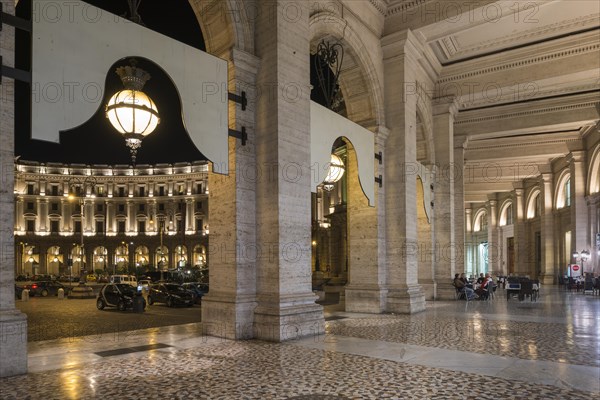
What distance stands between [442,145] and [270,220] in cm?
1358

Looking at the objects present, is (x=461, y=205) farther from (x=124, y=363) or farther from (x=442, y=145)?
(x=124, y=363)

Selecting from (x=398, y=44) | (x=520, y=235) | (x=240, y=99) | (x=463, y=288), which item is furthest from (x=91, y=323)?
(x=520, y=235)

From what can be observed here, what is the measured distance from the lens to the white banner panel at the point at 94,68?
7.34 m

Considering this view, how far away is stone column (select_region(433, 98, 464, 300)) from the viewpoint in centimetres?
2175

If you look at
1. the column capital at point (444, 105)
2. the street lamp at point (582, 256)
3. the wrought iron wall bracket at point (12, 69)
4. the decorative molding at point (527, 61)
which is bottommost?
the street lamp at point (582, 256)

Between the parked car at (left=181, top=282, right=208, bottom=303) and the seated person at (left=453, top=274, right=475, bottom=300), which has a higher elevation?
the seated person at (left=453, top=274, right=475, bottom=300)

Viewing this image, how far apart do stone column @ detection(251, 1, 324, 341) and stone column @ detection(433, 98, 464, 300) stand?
1192cm

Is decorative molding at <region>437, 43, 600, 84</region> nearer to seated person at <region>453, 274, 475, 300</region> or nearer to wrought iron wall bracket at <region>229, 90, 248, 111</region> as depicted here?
seated person at <region>453, 274, 475, 300</region>

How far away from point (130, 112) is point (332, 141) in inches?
222

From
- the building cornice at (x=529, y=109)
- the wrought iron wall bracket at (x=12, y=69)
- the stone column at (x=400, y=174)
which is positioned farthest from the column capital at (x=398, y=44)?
the wrought iron wall bracket at (x=12, y=69)

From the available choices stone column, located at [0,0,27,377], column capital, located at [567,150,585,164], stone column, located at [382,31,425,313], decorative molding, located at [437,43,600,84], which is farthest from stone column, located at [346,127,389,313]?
column capital, located at [567,150,585,164]

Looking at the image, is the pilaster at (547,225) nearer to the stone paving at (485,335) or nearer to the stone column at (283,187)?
the stone paving at (485,335)

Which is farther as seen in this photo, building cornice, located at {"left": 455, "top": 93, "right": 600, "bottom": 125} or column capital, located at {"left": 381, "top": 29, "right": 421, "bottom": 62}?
building cornice, located at {"left": 455, "top": 93, "right": 600, "bottom": 125}

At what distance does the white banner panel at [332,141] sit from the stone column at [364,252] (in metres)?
0.61
